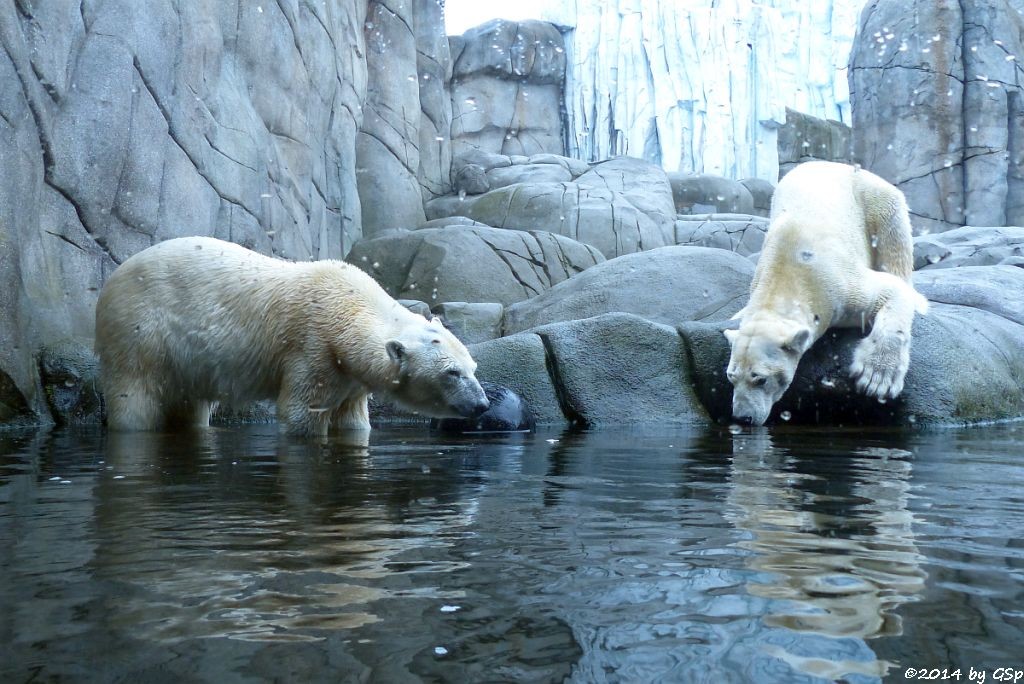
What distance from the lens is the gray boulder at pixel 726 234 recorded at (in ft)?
55.5

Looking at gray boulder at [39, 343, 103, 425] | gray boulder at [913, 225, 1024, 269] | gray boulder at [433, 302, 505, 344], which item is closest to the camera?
gray boulder at [39, 343, 103, 425]

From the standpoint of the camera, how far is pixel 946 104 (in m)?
21.2

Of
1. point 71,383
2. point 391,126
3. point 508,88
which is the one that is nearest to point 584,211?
point 391,126

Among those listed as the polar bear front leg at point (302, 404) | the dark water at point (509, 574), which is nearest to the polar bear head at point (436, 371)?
the polar bear front leg at point (302, 404)

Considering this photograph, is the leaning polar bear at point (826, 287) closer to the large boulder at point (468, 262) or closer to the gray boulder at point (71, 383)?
the gray boulder at point (71, 383)

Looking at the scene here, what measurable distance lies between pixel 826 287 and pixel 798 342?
1.94 ft

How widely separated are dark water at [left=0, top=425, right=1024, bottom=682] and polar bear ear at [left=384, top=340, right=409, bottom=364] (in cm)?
208

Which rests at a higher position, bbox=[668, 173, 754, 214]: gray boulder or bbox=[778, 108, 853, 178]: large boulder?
bbox=[778, 108, 853, 178]: large boulder

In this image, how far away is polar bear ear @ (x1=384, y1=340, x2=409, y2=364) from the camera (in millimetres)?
5715

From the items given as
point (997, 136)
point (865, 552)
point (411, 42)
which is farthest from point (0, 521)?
point (997, 136)

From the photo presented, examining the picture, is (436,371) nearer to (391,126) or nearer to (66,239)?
(66,239)

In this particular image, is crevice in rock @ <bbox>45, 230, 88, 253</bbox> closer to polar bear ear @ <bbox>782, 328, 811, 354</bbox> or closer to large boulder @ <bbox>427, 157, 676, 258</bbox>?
polar bear ear @ <bbox>782, 328, 811, 354</bbox>

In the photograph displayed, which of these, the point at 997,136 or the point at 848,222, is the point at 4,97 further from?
the point at 997,136

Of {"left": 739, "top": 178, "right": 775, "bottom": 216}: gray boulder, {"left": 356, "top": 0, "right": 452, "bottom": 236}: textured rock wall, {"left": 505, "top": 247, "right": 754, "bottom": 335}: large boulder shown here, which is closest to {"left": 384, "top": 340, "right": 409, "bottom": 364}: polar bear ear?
{"left": 505, "top": 247, "right": 754, "bottom": 335}: large boulder
